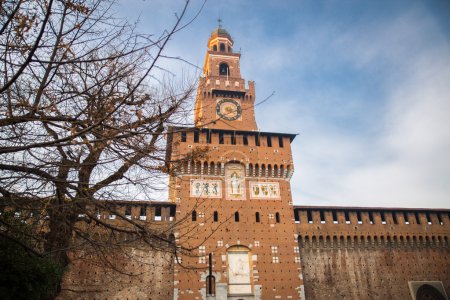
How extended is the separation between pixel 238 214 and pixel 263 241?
84.0 inches

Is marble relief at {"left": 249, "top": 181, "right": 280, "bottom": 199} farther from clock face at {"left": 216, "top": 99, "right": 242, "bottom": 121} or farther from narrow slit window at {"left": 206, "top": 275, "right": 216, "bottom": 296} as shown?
clock face at {"left": 216, "top": 99, "right": 242, "bottom": 121}

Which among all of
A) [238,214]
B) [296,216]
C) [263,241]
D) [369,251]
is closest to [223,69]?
[238,214]

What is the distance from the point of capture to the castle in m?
19.5

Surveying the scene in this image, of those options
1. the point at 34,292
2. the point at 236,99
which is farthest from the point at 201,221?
the point at 34,292

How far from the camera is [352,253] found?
22.8 metres

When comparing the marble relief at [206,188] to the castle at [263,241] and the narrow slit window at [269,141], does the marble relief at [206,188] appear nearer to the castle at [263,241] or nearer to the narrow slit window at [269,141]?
the castle at [263,241]

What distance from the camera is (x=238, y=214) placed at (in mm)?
21328

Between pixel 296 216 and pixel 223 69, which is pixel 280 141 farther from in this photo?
pixel 223 69

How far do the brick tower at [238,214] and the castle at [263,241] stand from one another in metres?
0.06

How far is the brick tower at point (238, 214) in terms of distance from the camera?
771 inches

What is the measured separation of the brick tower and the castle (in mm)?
59

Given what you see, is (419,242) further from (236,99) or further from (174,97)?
(174,97)

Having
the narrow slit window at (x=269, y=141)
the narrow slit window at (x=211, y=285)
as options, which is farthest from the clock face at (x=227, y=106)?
the narrow slit window at (x=211, y=285)

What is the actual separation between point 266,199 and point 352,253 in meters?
6.70
